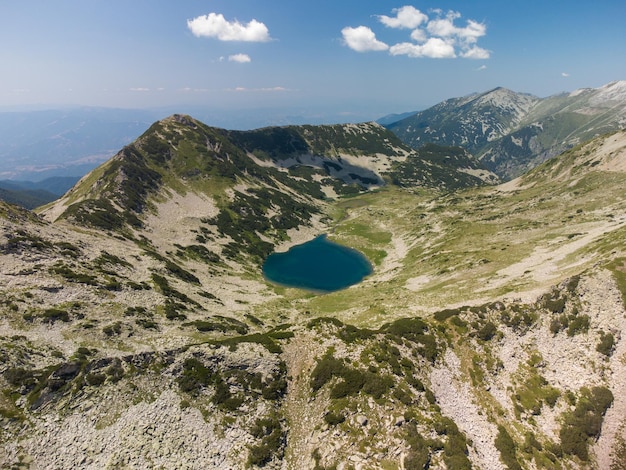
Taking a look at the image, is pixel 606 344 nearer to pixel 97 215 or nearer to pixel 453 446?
pixel 453 446

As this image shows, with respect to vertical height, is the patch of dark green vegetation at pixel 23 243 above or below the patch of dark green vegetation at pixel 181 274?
above

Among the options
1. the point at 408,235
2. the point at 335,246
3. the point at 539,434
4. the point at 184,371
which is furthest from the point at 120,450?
the point at 408,235

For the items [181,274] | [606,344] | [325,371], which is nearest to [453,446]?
[325,371]

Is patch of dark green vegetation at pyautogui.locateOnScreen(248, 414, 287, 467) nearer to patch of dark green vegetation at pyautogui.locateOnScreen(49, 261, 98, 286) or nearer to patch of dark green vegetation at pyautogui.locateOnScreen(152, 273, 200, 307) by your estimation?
patch of dark green vegetation at pyautogui.locateOnScreen(152, 273, 200, 307)

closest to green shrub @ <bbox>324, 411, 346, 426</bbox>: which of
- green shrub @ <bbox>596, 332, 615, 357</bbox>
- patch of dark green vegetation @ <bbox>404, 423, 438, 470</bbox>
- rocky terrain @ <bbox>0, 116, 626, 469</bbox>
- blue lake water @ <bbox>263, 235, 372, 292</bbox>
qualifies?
rocky terrain @ <bbox>0, 116, 626, 469</bbox>

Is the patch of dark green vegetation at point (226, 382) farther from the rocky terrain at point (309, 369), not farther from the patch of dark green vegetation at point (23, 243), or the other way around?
the patch of dark green vegetation at point (23, 243)

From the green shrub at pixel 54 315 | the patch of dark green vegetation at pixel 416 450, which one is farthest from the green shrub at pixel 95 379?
the patch of dark green vegetation at pixel 416 450

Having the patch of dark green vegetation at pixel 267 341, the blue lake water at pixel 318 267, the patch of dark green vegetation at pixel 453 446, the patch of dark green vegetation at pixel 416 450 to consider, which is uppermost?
the patch of dark green vegetation at pixel 267 341
